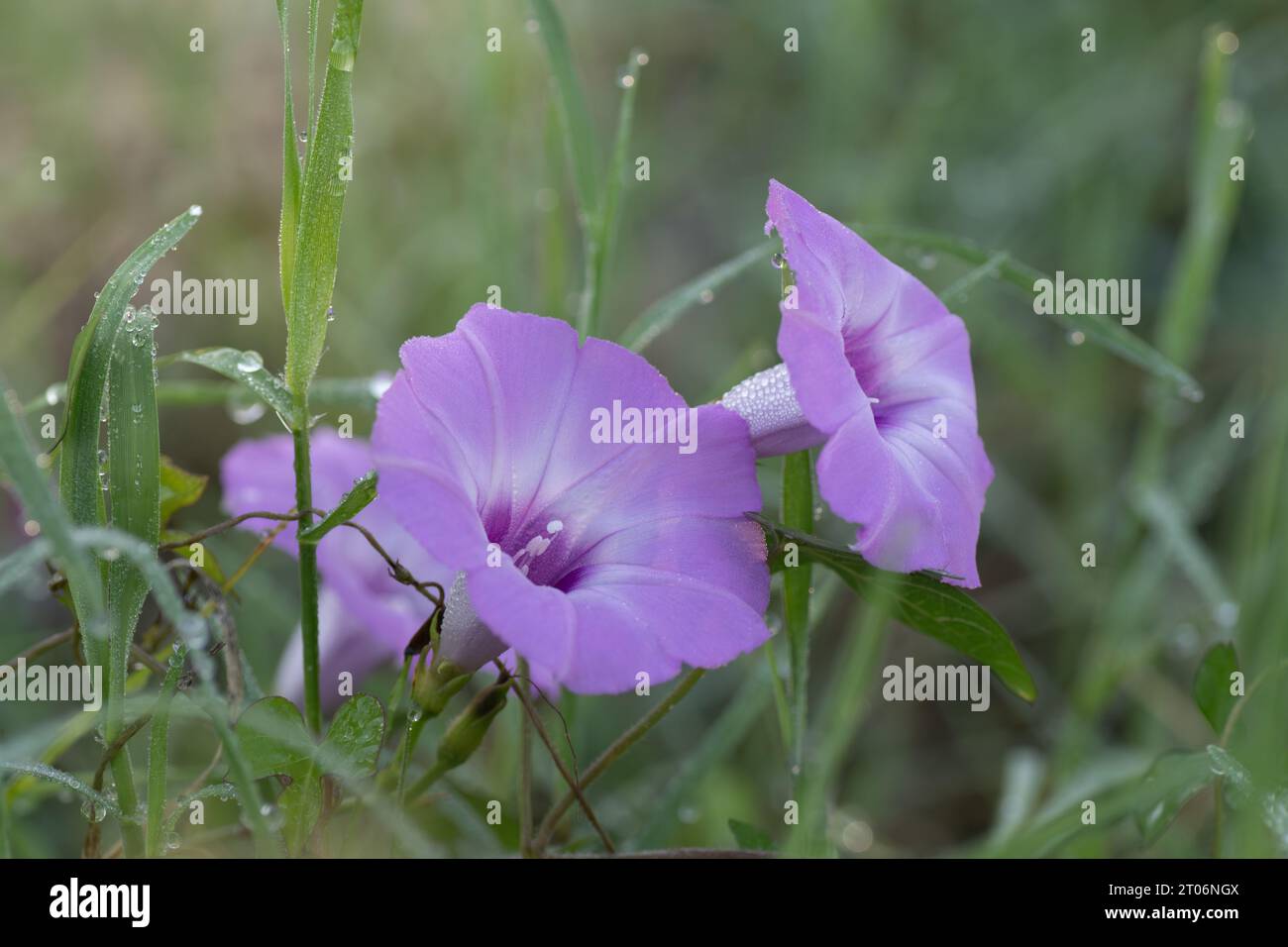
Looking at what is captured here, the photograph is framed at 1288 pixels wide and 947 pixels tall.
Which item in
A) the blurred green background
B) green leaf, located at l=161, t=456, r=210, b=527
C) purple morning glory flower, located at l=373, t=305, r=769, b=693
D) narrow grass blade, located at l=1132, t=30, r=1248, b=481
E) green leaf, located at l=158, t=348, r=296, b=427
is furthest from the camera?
the blurred green background

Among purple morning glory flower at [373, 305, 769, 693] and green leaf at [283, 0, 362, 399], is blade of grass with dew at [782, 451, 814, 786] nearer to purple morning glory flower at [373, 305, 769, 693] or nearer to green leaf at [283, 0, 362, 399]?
purple morning glory flower at [373, 305, 769, 693]

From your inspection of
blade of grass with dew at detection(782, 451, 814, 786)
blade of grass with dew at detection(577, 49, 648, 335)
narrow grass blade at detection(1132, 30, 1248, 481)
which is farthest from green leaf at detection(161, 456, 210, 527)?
narrow grass blade at detection(1132, 30, 1248, 481)

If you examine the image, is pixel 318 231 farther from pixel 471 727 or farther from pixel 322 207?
pixel 471 727

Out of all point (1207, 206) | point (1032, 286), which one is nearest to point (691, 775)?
point (1032, 286)

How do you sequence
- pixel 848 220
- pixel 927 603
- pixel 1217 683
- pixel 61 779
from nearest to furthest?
pixel 61 779 → pixel 927 603 → pixel 1217 683 → pixel 848 220

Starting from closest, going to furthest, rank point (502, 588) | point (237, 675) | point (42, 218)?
point (502, 588) < point (237, 675) < point (42, 218)

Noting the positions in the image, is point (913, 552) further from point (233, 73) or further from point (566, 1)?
point (566, 1)

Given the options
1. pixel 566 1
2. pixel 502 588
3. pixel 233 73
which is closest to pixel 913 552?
pixel 502 588
